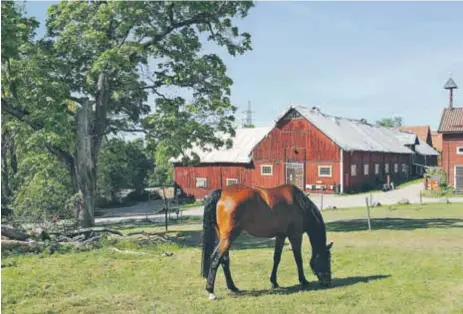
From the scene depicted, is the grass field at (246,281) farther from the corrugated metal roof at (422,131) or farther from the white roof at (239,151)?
the corrugated metal roof at (422,131)

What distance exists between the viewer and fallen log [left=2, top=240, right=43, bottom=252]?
13.5 m

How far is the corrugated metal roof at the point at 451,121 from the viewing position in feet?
142

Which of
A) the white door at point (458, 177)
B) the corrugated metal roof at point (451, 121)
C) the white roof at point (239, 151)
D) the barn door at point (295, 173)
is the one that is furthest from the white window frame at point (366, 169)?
the white roof at point (239, 151)

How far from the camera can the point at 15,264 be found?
38.7ft

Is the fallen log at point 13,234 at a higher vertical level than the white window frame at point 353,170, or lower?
lower

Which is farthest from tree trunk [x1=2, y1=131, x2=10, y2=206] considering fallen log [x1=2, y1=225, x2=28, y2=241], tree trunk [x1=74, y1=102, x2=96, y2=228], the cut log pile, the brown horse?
the brown horse

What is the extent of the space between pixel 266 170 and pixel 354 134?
9597 millimetres

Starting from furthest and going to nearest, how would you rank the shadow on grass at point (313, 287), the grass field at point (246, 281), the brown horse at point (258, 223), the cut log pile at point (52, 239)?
the cut log pile at point (52, 239) → the shadow on grass at point (313, 287) → the brown horse at point (258, 223) → the grass field at point (246, 281)

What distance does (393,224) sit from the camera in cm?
2042

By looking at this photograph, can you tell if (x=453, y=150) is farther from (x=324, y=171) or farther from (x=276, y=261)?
(x=276, y=261)

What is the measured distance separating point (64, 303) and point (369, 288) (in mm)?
5405

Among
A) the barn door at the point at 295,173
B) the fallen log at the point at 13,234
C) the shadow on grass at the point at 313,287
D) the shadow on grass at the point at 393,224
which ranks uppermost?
the barn door at the point at 295,173

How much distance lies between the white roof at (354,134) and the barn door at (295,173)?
3.81m

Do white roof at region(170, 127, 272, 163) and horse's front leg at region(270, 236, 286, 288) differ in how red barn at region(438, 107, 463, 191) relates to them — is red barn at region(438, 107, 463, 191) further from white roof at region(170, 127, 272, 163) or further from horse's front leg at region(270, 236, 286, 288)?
horse's front leg at region(270, 236, 286, 288)
